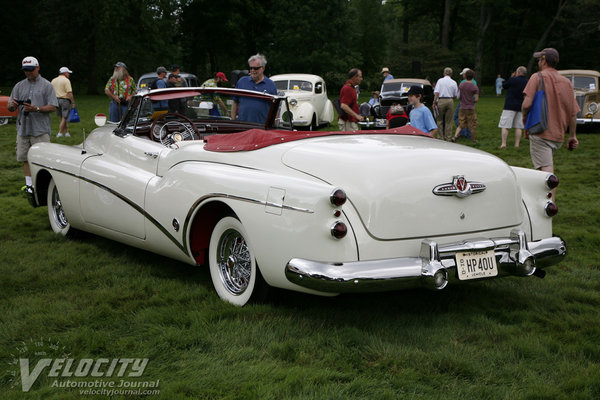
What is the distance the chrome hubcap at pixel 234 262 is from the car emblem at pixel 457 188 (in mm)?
1280

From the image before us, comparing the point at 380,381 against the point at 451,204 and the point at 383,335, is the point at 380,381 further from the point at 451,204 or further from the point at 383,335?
the point at 451,204

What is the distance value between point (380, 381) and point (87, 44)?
1761 inches

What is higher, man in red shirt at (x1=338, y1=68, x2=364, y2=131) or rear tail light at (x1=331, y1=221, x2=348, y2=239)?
man in red shirt at (x1=338, y1=68, x2=364, y2=131)

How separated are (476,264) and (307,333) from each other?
1094 millimetres

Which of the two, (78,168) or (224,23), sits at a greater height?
(224,23)

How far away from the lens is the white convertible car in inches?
148

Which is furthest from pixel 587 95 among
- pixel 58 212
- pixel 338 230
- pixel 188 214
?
pixel 338 230

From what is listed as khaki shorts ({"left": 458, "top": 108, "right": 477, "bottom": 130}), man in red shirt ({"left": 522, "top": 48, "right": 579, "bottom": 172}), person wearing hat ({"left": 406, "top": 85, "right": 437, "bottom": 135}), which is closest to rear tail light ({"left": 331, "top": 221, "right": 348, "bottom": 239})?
man in red shirt ({"left": 522, "top": 48, "right": 579, "bottom": 172})

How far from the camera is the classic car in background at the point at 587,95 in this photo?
17250 millimetres

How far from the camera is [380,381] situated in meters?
3.28

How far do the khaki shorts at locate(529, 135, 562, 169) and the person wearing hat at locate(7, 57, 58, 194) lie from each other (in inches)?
223

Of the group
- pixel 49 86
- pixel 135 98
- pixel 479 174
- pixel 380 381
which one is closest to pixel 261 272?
pixel 380 381

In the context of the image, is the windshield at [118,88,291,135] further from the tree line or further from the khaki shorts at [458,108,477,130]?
the tree line

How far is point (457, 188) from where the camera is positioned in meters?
4.04
